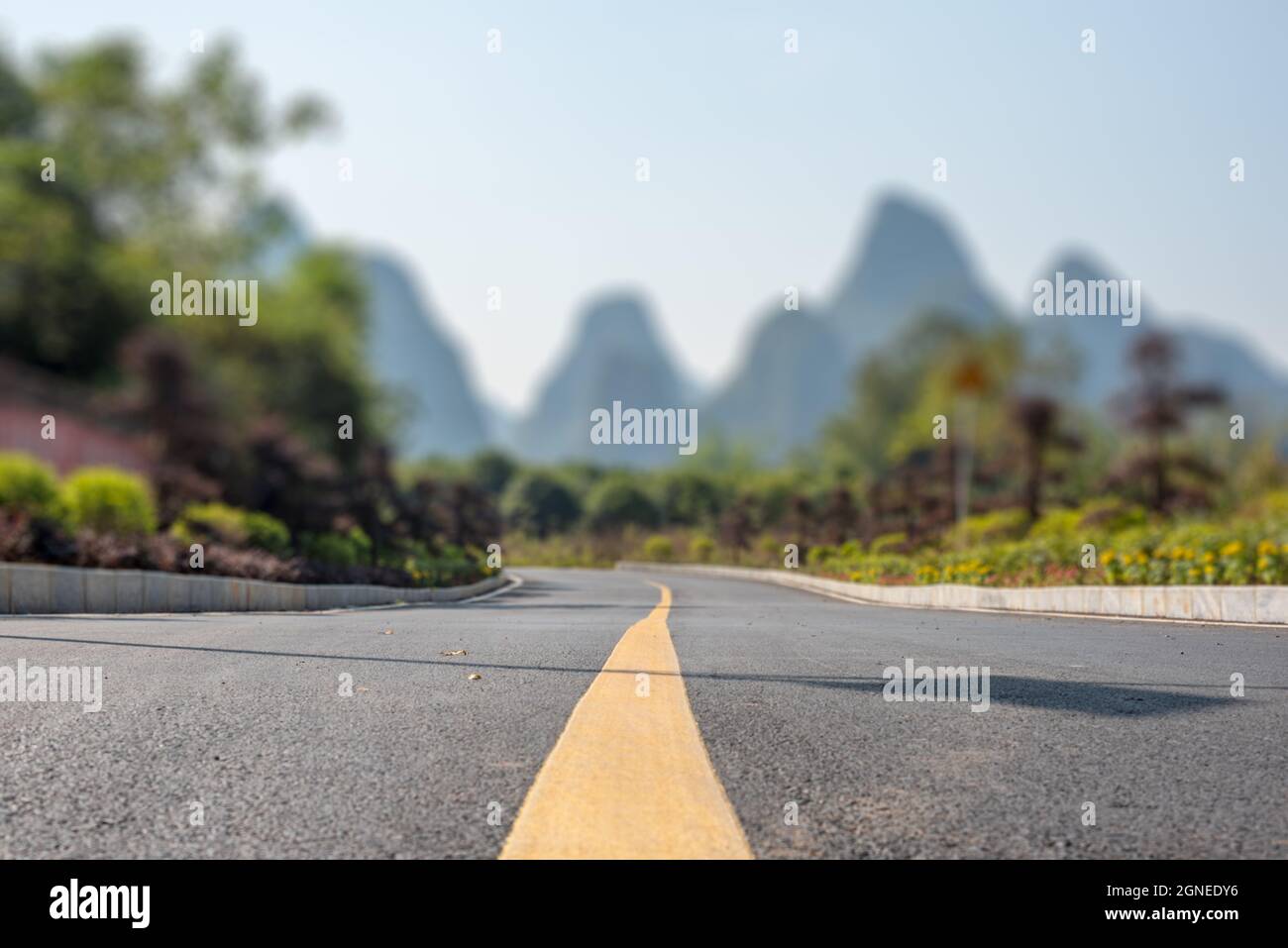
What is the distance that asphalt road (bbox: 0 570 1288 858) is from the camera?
3338mm

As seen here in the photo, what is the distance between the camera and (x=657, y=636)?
10211mm

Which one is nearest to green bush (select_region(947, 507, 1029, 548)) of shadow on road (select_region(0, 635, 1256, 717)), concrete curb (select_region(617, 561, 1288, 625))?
concrete curb (select_region(617, 561, 1288, 625))

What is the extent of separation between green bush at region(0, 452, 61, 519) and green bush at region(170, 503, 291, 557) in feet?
6.30

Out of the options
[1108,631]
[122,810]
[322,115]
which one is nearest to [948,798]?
[122,810]

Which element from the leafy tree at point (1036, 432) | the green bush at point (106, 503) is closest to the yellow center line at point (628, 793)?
the green bush at point (106, 503)

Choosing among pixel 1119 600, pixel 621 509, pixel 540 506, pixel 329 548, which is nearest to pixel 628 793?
pixel 1119 600

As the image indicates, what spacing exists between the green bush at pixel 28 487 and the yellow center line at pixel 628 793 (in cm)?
1524

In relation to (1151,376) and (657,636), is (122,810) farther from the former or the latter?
(1151,376)

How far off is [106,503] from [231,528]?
8.22ft

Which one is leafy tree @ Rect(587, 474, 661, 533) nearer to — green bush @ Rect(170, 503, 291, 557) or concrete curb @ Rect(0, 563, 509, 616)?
green bush @ Rect(170, 503, 291, 557)

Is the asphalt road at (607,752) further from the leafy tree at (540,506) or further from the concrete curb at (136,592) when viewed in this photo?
the leafy tree at (540,506)

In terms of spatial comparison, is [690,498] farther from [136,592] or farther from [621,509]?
[136,592]

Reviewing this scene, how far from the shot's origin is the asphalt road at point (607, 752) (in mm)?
3338
